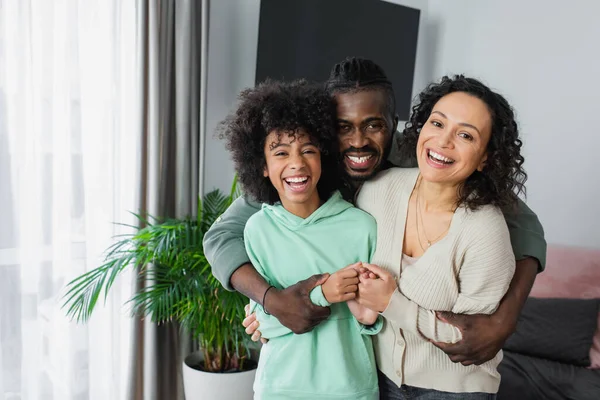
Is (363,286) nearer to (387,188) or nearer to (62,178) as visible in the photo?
(387,188)

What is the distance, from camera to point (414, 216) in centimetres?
129

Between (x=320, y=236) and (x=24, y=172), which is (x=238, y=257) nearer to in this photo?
(x=320, y=236)

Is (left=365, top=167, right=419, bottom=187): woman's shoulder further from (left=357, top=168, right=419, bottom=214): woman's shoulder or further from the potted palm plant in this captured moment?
the potted palm plant

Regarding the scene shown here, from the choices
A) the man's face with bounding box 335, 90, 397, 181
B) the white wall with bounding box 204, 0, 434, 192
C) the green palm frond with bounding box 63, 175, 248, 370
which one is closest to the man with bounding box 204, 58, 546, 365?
the man's face with bounding box 335, 90, 397, 181

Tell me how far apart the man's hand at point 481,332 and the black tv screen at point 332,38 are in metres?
1.91

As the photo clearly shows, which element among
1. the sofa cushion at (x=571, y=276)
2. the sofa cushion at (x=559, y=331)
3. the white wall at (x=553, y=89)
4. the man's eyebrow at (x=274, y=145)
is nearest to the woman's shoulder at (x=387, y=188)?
the man's eyebrow at (x=274, y=145)

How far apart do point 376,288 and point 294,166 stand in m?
0.35

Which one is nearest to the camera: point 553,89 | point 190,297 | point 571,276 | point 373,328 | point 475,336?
point 475,336

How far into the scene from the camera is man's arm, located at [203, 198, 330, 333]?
1.24m

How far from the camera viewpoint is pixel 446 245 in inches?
46.8

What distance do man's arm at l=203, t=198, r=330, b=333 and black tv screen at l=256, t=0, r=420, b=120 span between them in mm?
1429

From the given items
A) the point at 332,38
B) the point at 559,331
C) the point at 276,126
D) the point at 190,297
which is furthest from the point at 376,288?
the point at 332,38

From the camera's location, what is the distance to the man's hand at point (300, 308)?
48.6 inches

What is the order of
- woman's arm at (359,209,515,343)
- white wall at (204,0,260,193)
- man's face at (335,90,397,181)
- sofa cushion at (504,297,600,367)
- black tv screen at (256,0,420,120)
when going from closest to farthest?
woman's arm at (359,209,515,343) → man's face at (335,90,397,181) → sofa cushion at (504,297,600,367) → black tv screen at (256,0,420,120) → white wall at (204,0,260,193)
